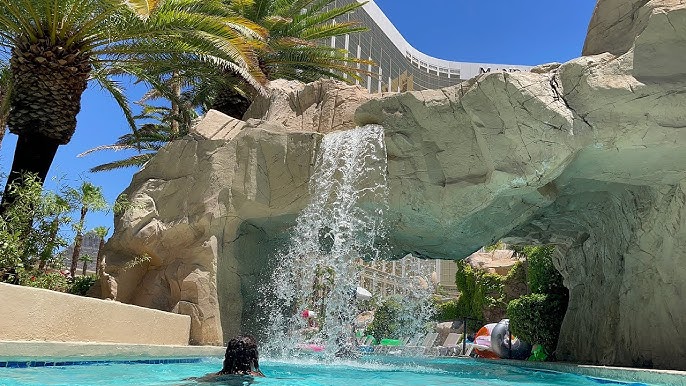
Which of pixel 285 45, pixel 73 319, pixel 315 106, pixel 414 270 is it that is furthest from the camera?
pixel 414 270

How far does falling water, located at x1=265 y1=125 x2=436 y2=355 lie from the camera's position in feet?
38.0

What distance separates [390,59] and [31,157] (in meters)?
53.8

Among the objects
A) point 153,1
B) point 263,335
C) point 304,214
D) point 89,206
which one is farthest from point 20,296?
point 263,335

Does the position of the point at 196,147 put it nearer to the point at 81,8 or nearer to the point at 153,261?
the point at 153,261

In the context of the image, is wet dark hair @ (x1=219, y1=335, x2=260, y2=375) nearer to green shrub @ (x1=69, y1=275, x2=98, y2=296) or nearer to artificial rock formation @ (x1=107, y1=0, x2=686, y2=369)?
artificial rock formation @ (x1=107, y1=0, x2=686, y2=369)

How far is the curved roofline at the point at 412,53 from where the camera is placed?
5753cm

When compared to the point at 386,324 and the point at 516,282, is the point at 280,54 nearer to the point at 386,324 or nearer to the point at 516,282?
the point at 516,282

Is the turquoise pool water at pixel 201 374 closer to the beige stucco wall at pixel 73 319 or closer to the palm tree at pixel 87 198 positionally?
the beige stucco wall at pixel 73 319

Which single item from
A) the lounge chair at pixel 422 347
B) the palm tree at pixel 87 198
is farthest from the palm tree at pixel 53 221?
the lounge chair at pixel 422 347

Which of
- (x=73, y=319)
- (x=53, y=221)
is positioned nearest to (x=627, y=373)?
(x=73, y=319)

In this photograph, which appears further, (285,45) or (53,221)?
(285,45)

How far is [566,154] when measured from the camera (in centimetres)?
951

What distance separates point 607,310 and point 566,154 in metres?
4.47

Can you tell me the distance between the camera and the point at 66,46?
436 inches
